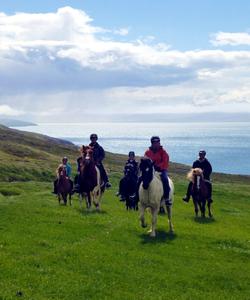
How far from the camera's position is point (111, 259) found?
52.0 feet

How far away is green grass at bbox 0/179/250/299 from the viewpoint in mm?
13000

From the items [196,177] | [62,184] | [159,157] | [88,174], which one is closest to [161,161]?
[159,157]

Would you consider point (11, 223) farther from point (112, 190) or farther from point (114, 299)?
point (112, 190)

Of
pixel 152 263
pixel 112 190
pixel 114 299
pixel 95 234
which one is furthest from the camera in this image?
pixel 112 190

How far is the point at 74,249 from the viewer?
1650cm

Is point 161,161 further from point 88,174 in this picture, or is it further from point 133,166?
point 133,166

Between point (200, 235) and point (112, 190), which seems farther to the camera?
point (112, 190)

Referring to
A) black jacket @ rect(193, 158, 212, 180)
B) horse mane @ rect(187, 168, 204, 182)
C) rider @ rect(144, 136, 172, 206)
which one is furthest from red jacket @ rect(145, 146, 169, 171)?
black jacket @ rect(193, 158, 212, 180)

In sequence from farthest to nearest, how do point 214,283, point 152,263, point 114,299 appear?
point 152,263, point 214,283, point 114,299

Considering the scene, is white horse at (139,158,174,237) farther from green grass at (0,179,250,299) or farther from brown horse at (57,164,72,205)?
brown horse at (57,164,72,205)

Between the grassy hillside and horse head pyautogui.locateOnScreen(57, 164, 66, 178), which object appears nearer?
the grassy hillside

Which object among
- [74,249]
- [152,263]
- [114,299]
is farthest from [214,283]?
[74,249]

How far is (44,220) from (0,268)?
27.0ft

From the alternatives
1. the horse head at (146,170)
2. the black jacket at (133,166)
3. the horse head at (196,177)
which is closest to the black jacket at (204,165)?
the horse head at (196,177)
